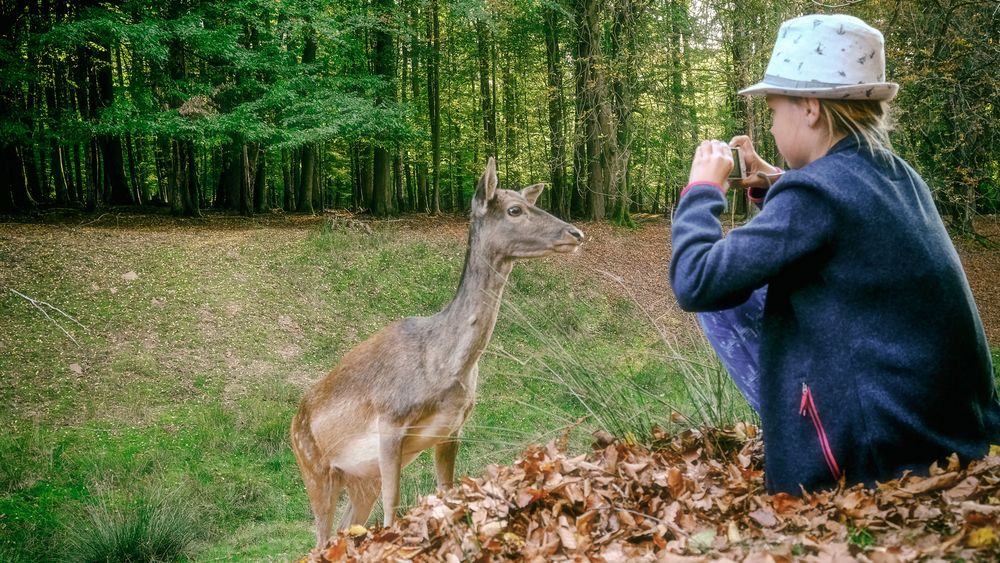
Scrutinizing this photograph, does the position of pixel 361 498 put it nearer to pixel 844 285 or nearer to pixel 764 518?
pixel 764 518

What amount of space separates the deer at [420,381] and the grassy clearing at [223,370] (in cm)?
24

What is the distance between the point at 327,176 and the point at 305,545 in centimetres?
2526

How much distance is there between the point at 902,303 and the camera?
2234 mm

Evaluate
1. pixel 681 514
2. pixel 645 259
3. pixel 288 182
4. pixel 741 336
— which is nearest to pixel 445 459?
pixel 681 514

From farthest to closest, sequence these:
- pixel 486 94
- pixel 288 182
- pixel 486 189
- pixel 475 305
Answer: pixel 288 182 → pixel 486 94 → pixel 486 189 → pixel 475 305

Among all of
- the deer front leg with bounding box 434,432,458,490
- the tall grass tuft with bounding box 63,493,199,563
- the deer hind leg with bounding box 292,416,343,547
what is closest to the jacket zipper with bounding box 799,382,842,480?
the deer front leg with bounding box 434,432,458,490

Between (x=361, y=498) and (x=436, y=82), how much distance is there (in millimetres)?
19195

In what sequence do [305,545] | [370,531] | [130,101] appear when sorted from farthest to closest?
[130,101], [305,545], [370,531]

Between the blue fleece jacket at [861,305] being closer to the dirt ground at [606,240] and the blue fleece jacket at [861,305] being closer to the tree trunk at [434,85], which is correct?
the dirt ground at [606,240]

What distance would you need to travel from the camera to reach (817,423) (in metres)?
2.34

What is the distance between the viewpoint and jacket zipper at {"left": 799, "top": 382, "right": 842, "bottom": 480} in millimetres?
2332

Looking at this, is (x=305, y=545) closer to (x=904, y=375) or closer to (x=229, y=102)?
(x=904, y=375)

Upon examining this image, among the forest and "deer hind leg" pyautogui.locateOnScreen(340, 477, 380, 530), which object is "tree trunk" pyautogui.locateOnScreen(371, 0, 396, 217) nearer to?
the forest

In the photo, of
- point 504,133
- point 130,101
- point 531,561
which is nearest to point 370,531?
point 531,561
